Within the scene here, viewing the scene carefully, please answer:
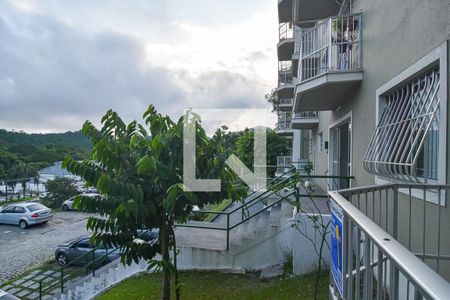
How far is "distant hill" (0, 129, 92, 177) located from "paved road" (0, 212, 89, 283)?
25.3 metres

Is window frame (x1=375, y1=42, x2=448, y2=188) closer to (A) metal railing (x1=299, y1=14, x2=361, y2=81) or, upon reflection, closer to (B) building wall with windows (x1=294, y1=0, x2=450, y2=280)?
(B) building wall with windows (x1=294, y1=0, x2=450, y2=280)

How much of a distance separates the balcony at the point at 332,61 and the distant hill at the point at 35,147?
138ft

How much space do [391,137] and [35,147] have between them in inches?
2577

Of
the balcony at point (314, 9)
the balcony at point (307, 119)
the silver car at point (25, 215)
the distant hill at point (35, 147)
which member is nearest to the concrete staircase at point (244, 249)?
the balcony at point (314, 9)

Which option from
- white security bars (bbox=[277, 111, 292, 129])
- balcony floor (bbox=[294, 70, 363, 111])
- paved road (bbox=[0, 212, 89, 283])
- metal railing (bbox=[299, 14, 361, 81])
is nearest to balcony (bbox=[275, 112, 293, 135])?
white security bars (bbox=[277, 111, 292, 129])

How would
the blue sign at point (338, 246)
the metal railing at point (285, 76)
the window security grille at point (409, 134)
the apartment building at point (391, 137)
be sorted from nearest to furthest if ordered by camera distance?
the apartment building at point (391, 137) → the blue sign at point (338, 246) → the window security grille at point (409, 134) → the metal railing at point (285, 76)

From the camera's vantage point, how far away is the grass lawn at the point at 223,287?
4.34 m

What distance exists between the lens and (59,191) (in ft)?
85.3

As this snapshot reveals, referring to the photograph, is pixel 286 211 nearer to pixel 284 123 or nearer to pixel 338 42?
pixel 338 42

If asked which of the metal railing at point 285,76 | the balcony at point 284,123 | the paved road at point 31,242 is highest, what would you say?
the metal railing at point 285,76

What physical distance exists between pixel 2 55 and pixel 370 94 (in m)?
14.5

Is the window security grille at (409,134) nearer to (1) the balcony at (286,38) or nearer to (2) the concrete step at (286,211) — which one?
(2) the concrete step at (286,211)

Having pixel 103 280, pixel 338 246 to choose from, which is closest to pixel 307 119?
pixel 103 280

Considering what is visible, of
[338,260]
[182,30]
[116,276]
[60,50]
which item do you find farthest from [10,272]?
[338,260]
